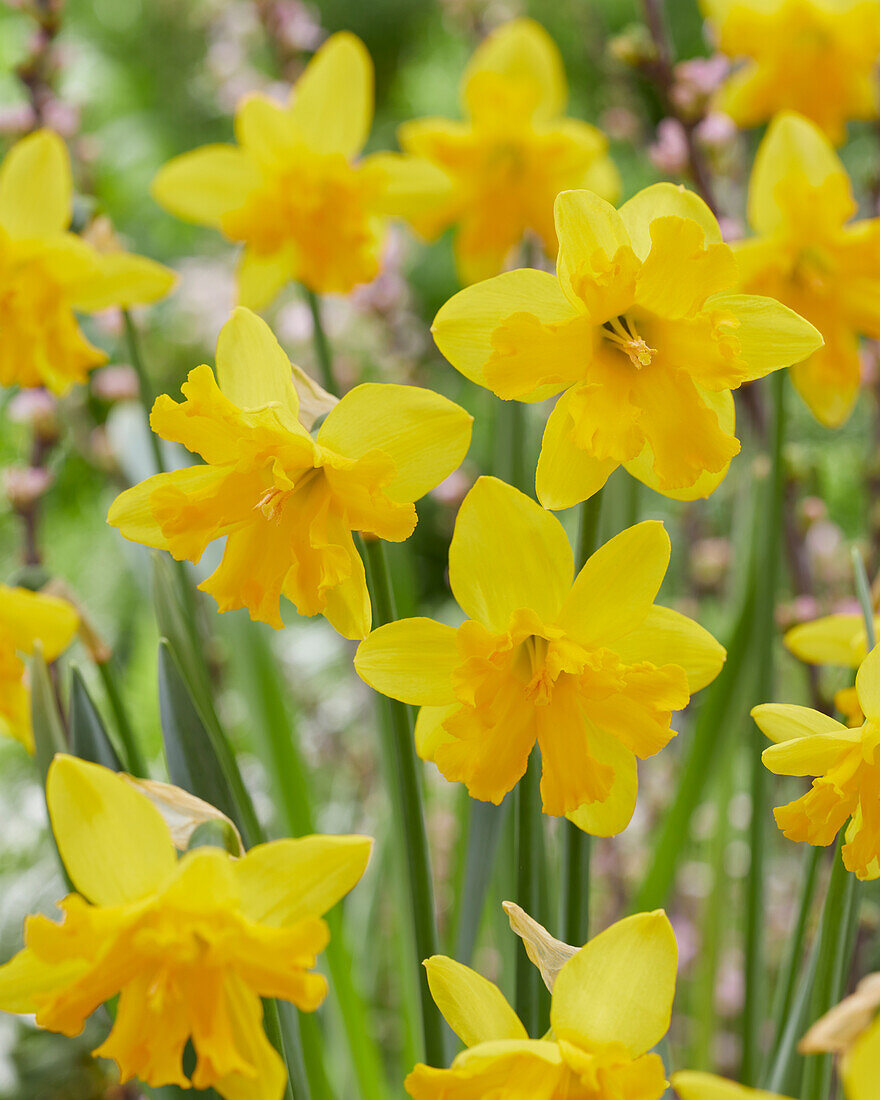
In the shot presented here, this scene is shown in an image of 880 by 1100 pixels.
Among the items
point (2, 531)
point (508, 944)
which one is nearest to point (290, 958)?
point (508, 944)

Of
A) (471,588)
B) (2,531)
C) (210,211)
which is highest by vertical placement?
(210,211)

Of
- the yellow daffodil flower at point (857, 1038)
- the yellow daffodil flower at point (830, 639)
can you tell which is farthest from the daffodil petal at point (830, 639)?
the yellow daffodil flower at point (857, 1038)

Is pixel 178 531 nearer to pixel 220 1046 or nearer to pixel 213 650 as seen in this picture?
pixel 220 1046

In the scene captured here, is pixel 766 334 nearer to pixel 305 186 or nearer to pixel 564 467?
pixel 564 467

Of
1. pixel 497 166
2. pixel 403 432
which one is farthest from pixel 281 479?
pixel 497 166

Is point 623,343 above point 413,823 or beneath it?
above
